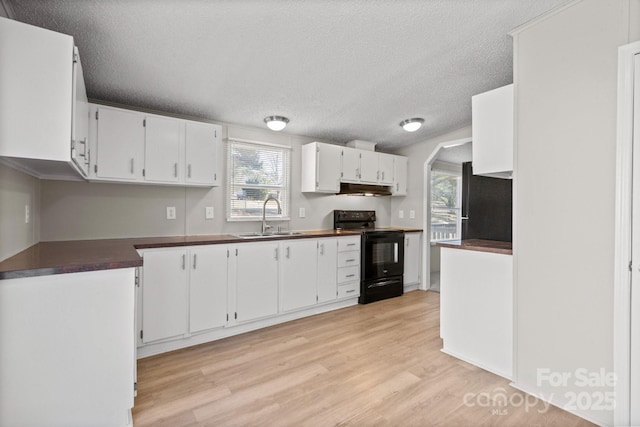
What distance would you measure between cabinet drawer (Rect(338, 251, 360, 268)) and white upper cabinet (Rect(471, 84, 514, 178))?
1845mm

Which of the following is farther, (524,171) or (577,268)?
(524,171)

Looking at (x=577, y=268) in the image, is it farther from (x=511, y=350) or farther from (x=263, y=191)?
(x=263, y=191)

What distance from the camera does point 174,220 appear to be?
10.5 ft

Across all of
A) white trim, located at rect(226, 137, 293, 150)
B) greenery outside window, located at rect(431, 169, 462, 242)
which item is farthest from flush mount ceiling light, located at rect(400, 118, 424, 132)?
greenery outside window, located at rect(431, 169, 462, 242)

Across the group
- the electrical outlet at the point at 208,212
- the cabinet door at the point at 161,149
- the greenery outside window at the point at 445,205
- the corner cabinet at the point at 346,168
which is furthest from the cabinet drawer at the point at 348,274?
the greenery outside window at the point at 445,205

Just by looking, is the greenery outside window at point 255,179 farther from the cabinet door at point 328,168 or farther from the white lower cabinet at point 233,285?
the white lower cabinet at point 233,285

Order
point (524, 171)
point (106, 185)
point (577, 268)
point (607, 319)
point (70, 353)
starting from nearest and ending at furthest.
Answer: point (70, 353) < point (607, 319) < point (577, 268) < point (524, 171) < point (106, 185)

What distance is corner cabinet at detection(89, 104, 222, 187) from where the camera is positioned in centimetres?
258

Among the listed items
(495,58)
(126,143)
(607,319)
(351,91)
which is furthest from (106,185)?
(607,319)

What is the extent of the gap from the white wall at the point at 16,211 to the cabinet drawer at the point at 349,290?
2893mm

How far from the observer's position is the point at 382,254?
13.7ft

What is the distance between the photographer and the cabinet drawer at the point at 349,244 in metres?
3.79

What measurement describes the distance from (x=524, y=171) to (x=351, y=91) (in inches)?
69.4

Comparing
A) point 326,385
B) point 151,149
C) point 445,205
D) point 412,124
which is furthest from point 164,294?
point 445,205
